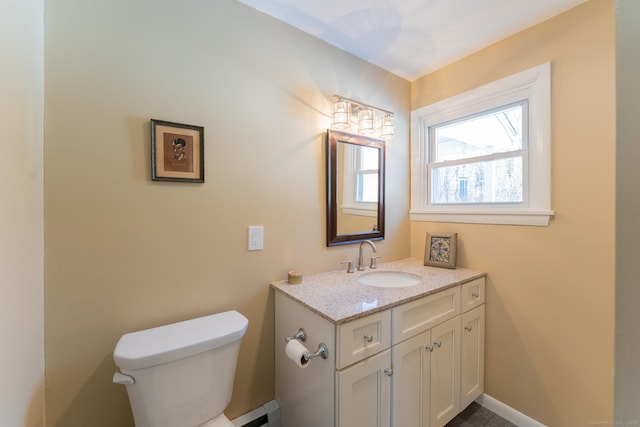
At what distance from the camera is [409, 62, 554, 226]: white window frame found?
1462 mm

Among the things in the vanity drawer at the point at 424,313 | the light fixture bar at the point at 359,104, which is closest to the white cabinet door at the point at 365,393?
the vanity drawer at the point at 424,313

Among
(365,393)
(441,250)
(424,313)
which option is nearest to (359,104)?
(441,250)

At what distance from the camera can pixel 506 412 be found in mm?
1604

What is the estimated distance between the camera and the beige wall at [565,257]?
1.27 m

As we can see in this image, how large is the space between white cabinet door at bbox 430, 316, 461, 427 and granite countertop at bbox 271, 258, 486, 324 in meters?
0.24

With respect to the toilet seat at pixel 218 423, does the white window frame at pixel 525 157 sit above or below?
above

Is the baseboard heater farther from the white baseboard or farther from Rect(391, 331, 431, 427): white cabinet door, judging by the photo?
the white baseboard

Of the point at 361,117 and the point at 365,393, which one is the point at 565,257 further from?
the point at 361,117

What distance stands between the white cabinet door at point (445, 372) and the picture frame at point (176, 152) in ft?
4.78

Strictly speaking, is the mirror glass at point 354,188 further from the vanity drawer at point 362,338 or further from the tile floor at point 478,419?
the tile floor at point 478,419

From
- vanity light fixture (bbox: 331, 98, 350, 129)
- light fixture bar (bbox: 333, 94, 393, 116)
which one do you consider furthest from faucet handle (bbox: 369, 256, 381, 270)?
light fixture bar (bbox: 333, 94, 393, 116)

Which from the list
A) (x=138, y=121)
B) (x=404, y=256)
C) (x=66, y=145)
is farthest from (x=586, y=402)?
(x=66, y=145)

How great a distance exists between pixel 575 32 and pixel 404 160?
1.12 metres

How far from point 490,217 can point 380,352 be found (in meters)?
1.18
